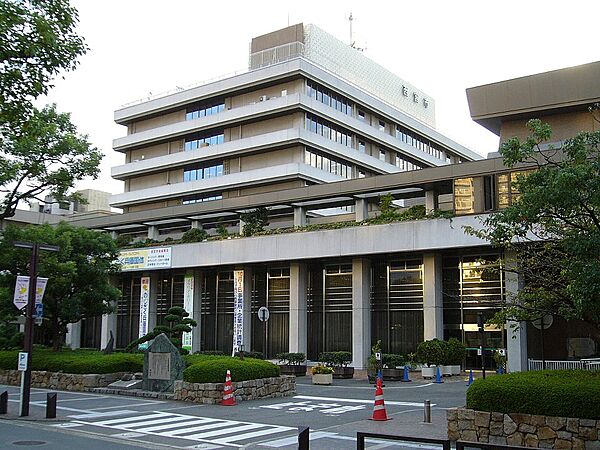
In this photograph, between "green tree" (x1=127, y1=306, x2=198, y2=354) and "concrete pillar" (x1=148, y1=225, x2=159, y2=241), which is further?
"concrete pillar" (x1=148, y1=225, x2=159, y2=241)

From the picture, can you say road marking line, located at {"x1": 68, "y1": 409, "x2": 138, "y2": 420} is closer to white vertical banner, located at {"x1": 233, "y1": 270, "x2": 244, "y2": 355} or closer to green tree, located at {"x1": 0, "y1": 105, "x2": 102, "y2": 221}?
green tree, located at {"x1": 0, "y1": 105, "x2": 102, "y2": 221}

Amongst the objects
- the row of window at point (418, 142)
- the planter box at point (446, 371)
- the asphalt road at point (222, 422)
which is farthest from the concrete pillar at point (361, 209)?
the row of window at point (418, 142)

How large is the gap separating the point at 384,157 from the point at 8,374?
4086cm

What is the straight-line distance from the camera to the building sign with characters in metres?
44.9

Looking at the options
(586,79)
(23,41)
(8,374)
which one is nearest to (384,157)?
(586,79)

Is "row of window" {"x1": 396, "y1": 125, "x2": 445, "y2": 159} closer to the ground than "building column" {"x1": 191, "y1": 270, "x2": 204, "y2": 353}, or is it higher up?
higher up

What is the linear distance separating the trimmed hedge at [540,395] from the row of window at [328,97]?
137 ft

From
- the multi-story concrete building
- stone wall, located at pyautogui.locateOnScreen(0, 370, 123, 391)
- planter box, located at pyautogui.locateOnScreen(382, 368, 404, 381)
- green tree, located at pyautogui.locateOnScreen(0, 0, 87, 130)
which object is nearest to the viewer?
green tree, located at pyautogui.locateOnScreen(0, 0, 87, 130)

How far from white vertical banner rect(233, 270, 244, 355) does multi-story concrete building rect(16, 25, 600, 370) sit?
0.10m

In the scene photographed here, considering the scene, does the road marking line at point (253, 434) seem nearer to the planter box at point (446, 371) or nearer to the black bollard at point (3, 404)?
the black bollard at point (3, 404)

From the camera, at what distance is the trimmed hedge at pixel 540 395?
41.4 ft

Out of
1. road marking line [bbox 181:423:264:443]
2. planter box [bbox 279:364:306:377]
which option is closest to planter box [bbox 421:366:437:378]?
planter box [bbox 279:364:306:377]

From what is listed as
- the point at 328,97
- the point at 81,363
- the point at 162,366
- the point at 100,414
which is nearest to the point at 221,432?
the point at 100,414

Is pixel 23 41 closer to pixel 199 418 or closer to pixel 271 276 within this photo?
pixel 199 418
